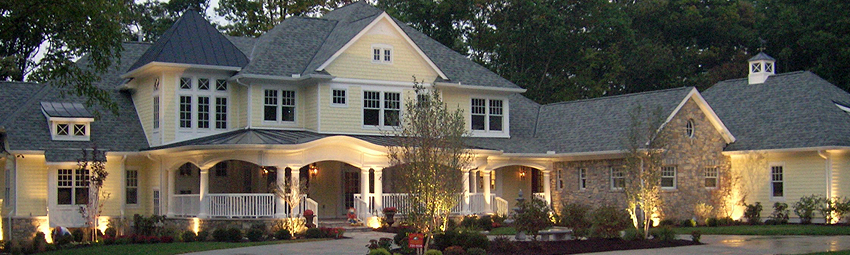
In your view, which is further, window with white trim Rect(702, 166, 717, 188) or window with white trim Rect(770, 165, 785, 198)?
window with white trim Rect(702, 166, 717, 188)

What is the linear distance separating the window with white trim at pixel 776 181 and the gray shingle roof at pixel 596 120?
4.23 m

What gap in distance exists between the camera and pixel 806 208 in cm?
3256

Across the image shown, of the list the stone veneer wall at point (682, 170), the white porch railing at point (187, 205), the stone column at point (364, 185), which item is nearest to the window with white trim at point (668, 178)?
the stone veneer wall at point (682, 170)

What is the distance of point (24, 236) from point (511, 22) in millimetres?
27769

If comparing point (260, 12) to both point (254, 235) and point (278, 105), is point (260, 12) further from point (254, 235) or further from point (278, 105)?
point (254, 235)

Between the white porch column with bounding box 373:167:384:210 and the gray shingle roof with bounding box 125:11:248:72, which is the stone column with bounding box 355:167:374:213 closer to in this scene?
the white porch column with bounding box 373:167:384:210

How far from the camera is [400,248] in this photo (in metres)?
21.3

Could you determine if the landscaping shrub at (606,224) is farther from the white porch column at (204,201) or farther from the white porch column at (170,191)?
the white porch column at (170,191)

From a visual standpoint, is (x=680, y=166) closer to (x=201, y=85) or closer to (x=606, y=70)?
(x=201, y=85)

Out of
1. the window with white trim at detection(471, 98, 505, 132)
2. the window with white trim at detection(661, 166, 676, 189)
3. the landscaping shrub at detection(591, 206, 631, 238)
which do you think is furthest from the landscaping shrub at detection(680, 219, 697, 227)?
the landscaping shrub at detection(591, 206, 631, 238)

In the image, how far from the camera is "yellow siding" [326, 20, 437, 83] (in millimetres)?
32438

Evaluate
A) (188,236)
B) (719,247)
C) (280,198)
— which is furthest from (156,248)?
(719,247)

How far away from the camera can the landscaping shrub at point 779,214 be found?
33.2 m

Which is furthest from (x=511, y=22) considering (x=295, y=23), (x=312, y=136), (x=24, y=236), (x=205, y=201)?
(x=24, y=236)
